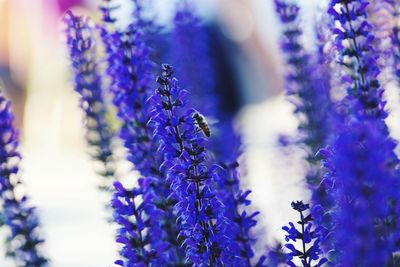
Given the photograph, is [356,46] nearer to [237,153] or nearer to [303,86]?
[237,153]

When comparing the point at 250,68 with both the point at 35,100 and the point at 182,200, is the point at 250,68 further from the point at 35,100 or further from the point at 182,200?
the point at 182,200

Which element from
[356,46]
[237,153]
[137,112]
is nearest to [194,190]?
[356,46]

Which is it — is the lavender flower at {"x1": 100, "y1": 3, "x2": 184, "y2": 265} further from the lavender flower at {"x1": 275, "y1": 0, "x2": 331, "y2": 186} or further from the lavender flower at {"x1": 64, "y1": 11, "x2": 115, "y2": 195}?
the lavender flower at {"x1": 275, "y1": 0, "x2": 331, "y2": 186}

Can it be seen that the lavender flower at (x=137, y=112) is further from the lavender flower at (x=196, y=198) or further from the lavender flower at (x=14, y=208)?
the lavender flower at (x=196, y=198)

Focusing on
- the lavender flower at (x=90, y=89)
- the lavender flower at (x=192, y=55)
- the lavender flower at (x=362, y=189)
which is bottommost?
the lavender flower at (x=362, y=189)

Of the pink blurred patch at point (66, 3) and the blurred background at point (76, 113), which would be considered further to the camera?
the pink blurred patch at point (66, 3)

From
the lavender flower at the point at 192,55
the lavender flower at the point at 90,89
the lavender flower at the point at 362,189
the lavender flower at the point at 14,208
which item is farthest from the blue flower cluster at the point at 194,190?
the lavender flower at the point at 192,55
